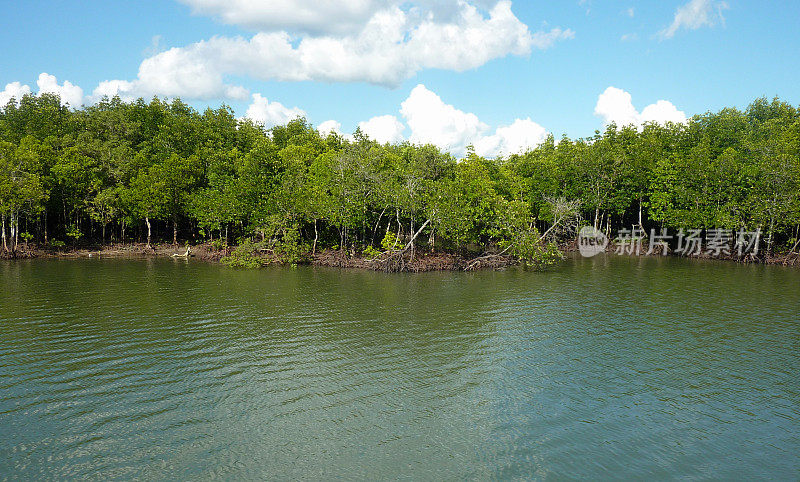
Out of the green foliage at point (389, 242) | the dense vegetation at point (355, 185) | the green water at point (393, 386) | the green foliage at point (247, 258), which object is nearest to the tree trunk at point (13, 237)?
the dense vegetation at point (355, 185)

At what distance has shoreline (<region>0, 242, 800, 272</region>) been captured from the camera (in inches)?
1666

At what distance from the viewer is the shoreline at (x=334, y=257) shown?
42.3 m

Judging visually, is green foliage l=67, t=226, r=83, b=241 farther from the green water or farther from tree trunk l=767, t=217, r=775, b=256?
tree trunk l=767, t=217, r=775, b=256

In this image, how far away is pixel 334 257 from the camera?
44.6 metres

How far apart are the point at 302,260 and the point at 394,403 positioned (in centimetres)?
3302

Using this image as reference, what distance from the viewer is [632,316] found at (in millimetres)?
25094

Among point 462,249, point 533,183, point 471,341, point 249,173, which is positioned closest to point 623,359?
point 471,341

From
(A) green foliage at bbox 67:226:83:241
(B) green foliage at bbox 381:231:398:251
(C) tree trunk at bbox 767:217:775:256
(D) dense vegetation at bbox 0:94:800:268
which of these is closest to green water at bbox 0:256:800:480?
(B) green foliage at bbox 381:231:398:251

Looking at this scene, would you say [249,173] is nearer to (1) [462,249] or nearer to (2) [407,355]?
(1) [462,249]

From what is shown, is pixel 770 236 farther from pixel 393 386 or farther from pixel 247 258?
pixel 247 258

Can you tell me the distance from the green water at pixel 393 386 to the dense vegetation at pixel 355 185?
1583cm

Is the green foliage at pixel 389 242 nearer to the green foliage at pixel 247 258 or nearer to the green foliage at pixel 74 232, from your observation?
the green foliage at pixel 247 258

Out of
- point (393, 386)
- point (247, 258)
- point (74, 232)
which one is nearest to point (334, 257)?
point (247, 258)

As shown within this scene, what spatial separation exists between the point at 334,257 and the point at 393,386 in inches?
1171
